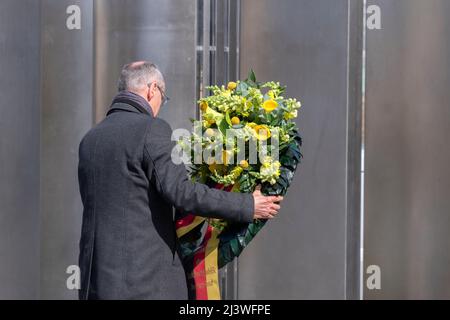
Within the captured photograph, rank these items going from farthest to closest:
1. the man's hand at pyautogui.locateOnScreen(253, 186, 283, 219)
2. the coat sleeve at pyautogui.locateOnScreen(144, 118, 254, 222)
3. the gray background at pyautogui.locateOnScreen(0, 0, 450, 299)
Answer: the gray background at pyautogui.locateOnScreen(0, 0, 450, 299), the man's hand at pyautogui.locateOnScreen(253, 186, 283, 219), the coat sleeve at pyautogui.locateOnScreen(144, 118, 254, 222)

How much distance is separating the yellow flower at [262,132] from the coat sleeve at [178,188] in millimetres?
211

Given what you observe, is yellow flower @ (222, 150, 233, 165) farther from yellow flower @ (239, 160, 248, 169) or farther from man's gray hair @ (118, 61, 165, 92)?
man's gray hair @ (118, 61, 165, 92)

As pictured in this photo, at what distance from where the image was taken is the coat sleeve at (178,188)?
2586 millimetres

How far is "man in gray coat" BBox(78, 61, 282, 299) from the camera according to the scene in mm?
2609

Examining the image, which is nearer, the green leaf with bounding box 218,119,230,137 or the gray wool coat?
the gray wool coat

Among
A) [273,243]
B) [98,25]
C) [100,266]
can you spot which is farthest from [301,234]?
[100,266]

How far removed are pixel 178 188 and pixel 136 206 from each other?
5.9 inches

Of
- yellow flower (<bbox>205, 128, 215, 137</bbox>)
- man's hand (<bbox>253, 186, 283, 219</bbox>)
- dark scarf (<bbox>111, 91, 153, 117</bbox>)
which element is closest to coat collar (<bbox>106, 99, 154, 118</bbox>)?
dark scarf (<bbox>111, 91, 153, 117</bbox>)

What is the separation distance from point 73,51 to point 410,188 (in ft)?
5.77

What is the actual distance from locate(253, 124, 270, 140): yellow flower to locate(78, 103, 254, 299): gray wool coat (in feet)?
0.65

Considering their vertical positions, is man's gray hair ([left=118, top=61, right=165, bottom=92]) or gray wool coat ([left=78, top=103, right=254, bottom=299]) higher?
man's gray hair ([left=118, top=61, right=165, bottom=92])

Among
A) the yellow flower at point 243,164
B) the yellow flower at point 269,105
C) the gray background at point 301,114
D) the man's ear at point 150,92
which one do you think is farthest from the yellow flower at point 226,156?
the gray background at point 301,114

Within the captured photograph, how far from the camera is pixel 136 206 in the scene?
2.63 meters

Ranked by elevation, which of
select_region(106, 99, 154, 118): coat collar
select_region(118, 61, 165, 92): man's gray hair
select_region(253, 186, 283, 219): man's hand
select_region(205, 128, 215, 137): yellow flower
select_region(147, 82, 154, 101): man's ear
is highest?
select_region(118, 61, 165, 92): man's gray hair
